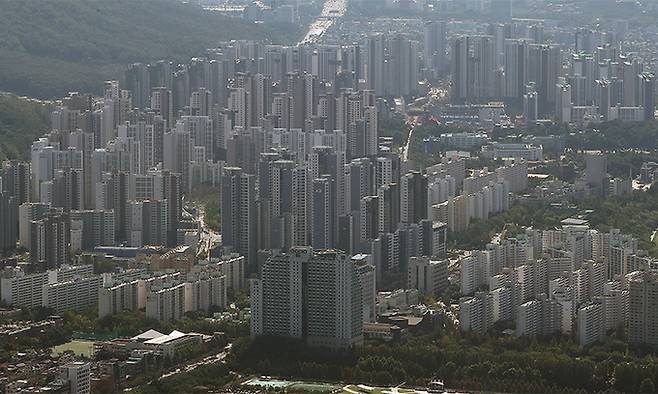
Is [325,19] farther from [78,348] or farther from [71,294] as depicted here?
[78,348]

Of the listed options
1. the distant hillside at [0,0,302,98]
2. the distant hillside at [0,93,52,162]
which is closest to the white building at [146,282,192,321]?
the distant hillside at [0,93,52,162]

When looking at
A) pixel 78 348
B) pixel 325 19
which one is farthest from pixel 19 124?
pixel 325 19

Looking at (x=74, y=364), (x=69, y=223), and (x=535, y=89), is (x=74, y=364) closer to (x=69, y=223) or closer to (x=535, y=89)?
(x=69, y=223)

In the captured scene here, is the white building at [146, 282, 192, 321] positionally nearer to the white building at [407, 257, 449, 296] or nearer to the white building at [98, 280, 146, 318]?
the white building at [98, 280, 146, 318]

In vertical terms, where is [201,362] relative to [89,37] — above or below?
below

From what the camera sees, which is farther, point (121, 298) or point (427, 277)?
point (427, 277)

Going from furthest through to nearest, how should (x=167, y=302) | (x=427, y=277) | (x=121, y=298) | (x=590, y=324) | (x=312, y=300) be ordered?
(x=427, y=277)
(x=121, y=298)
(x=167, y=302)
(x=590, y=324)
(x=312, y=300)

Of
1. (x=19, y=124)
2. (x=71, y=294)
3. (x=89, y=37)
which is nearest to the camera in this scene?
(x=71, y=294)
